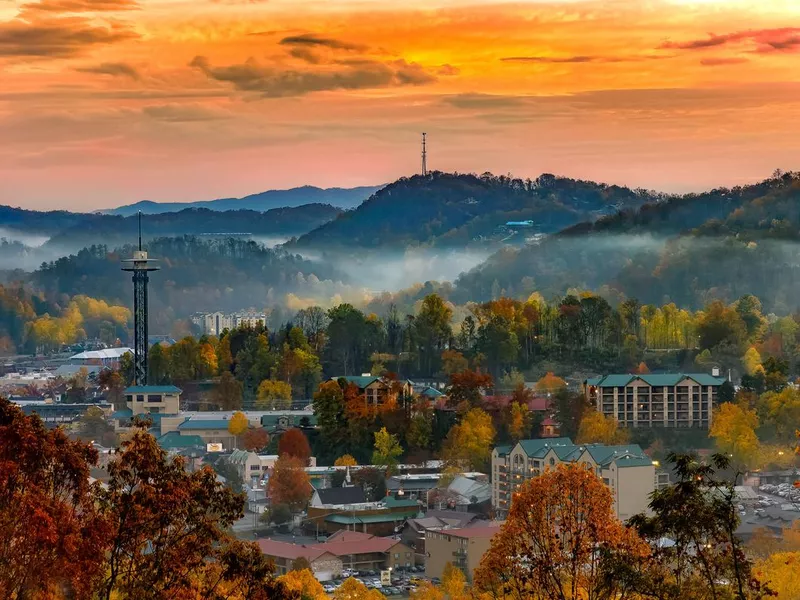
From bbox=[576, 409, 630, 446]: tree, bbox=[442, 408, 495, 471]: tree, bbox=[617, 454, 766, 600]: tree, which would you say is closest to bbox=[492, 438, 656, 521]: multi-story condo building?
bbox=[442, 408, 495, 471]: tree

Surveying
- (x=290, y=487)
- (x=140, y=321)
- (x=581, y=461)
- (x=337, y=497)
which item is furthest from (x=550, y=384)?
(x=140, y=321)

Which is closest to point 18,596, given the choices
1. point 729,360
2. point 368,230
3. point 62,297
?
point 729,360

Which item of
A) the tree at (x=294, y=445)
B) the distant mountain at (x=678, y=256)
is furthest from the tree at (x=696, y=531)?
the distant mountain at (x=678, y=256)

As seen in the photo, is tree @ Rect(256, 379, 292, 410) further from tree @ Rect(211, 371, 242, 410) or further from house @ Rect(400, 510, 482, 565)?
house @ Rect(400, 510, 482, 565)

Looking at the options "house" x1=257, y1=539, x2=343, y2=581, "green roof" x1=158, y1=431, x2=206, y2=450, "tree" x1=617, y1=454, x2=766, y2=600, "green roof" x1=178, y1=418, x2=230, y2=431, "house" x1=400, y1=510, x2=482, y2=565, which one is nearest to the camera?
"tree" x1=617, y1=454, x2=766, y2=600

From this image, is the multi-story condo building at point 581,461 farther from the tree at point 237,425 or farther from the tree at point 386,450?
the tree at point 237,425

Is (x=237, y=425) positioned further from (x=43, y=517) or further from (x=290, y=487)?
(x=43, y=517)
